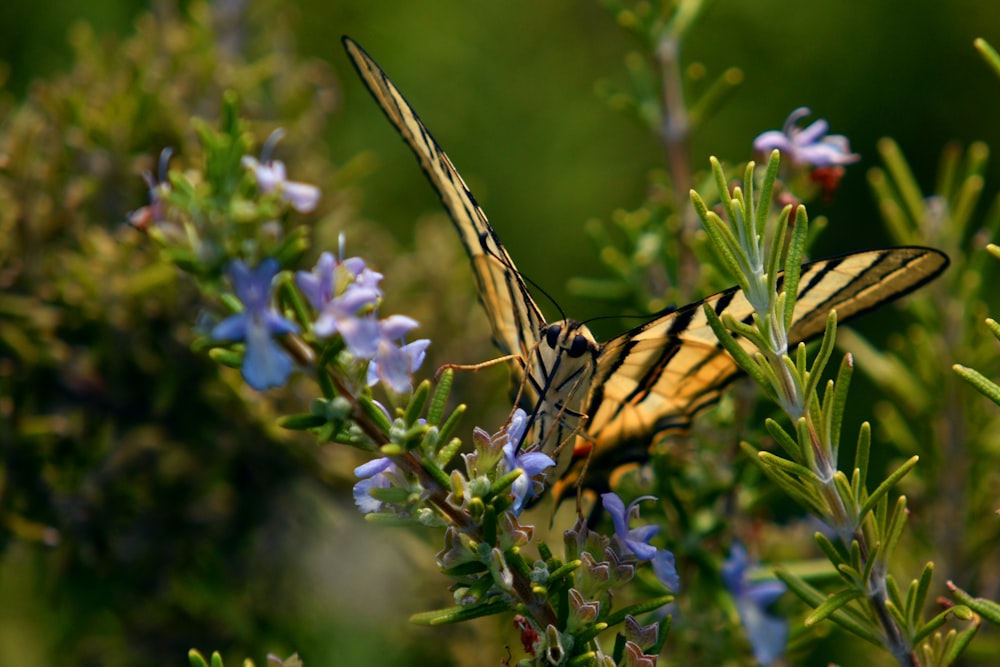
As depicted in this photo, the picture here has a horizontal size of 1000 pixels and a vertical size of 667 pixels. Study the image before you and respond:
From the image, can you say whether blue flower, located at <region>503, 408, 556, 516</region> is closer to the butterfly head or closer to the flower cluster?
the flower cluster

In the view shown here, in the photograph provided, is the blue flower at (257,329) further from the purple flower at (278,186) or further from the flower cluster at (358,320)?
the purple flower at (278,186)

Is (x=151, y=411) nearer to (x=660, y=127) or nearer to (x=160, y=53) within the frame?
(x=160, y=53)

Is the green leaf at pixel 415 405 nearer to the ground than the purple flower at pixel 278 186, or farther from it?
nearer to the ground

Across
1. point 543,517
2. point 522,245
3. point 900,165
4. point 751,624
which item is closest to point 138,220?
point 751,624

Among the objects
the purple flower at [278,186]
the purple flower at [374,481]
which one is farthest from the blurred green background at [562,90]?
the purple flower at [374,481]

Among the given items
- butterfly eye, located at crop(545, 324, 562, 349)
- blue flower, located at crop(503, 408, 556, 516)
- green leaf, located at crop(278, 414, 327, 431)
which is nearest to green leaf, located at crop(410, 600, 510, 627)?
blue flower, located at crop(503, 408, 556, 516)
